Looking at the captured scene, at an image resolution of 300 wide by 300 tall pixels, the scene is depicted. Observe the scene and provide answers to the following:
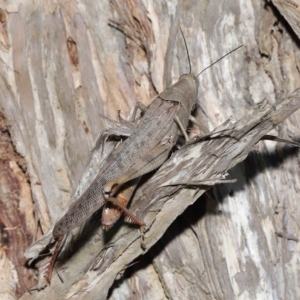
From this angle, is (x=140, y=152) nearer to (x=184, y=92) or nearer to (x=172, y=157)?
(x=172, y=157)

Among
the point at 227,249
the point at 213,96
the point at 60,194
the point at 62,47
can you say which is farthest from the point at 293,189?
the point at 62,47

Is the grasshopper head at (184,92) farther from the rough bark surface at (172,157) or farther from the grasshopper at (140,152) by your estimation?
the rough bark surface at (172,157)

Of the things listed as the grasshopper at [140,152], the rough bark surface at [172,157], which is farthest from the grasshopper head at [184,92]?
the rough bark surface at [172,157]

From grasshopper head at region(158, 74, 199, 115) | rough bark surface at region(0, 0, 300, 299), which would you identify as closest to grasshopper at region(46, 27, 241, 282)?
grasshopper head at region(158, 74, 199, 115)

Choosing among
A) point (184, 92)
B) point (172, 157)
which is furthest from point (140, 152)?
point (184, 92)

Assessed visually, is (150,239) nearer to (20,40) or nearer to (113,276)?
(113,276)

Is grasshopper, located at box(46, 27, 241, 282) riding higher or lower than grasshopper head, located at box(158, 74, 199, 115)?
lower

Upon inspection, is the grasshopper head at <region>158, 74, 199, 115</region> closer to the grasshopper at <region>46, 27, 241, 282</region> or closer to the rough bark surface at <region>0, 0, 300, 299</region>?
the grasshopper at <region>46, 27, 241, 282</region>
